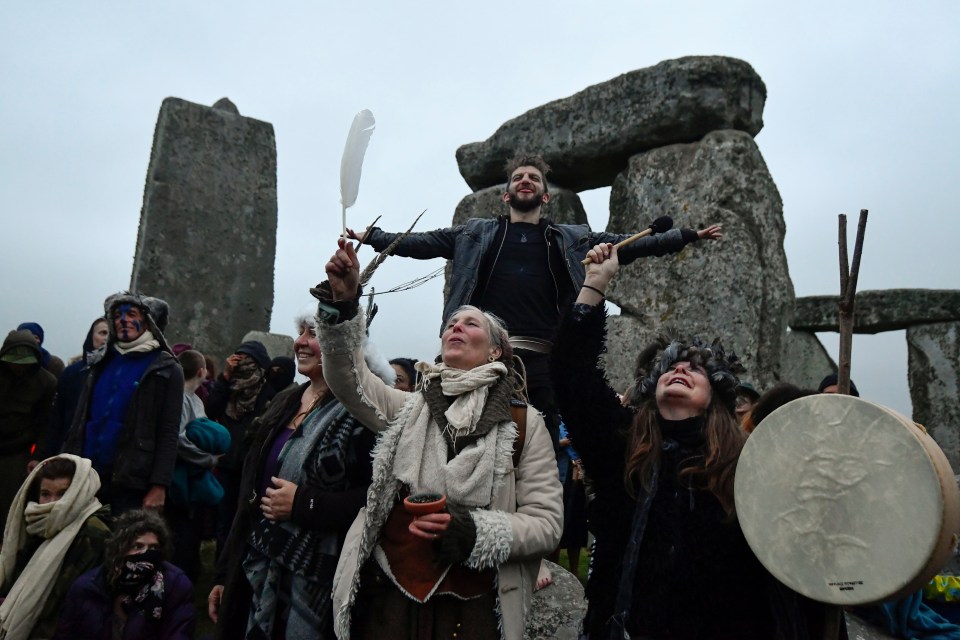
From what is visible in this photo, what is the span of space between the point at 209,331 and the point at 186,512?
4.35 metres

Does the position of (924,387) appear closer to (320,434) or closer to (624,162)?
(624,162)

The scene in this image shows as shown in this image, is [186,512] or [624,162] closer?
[186,512]

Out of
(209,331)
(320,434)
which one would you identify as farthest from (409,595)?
(209,331)

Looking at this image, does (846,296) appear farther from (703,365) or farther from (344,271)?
(344,271)

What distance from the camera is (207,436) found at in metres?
3.73

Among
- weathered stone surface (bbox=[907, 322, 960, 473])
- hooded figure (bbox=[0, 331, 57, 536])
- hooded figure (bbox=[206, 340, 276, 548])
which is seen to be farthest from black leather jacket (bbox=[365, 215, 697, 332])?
weathered stone surface (bbox=[907, 322, 960, 473])

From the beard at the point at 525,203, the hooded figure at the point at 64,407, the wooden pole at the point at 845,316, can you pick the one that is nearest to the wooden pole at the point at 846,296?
the wooden pole at the point at 845,316

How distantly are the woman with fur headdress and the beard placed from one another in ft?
4.45

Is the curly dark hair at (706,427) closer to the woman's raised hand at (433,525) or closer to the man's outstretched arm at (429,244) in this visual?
the woman's raised hand at (433,525)

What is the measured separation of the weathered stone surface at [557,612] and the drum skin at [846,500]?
115 cm

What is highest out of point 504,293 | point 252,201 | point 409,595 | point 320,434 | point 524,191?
point 252,201

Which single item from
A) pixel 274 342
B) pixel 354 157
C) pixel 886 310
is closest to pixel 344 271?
pixel 354 157

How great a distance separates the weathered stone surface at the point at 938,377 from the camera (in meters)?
7.54

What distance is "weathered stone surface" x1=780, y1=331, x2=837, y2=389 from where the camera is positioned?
7715 mm
